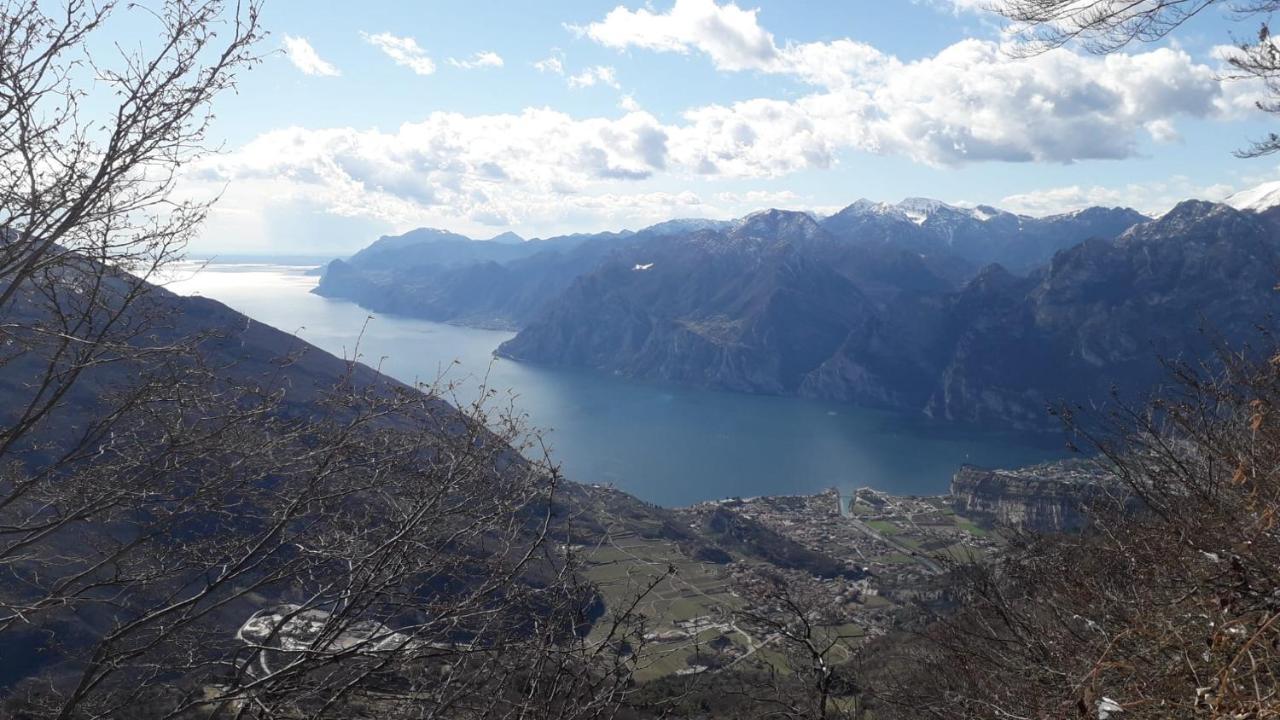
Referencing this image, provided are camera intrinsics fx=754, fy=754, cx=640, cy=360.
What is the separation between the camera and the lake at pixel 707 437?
65688 millimetres

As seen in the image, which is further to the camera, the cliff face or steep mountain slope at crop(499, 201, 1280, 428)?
steep mountain slope at crop(499, 201, 1280, 428)

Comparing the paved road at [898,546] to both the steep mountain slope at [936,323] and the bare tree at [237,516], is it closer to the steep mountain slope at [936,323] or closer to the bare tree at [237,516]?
the bare tree at [237,516]

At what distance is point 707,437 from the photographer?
83.4 m

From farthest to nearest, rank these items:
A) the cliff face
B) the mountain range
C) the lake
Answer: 1. the mountain range
2. the lake
3. the cliff face

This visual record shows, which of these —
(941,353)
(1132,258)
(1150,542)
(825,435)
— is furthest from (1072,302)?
(1150,542)

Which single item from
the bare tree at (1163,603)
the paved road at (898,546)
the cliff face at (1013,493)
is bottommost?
the paved road at (898,546)

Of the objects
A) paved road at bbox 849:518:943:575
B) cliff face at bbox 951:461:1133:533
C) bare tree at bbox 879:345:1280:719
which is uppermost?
bare tree at bbox 879:345:1280:719

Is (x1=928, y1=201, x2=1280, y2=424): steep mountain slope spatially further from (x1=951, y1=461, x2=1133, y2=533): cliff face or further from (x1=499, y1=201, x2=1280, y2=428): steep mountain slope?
(x1=951, y1=461, x2=1133, y2=533): cliff face

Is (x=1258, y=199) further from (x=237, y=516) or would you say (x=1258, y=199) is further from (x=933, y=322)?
(x=237, y=516)

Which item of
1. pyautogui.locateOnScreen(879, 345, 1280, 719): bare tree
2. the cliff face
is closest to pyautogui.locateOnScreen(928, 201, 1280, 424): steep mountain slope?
the cliff face

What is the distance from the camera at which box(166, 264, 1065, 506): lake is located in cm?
6569

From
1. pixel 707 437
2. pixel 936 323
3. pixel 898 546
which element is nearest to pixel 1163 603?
pixel 898 546

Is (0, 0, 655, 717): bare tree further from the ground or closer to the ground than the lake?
further from the ground

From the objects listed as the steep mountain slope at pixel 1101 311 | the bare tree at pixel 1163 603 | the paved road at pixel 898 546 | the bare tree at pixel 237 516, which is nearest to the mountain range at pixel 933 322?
the steep mountain slope at pixel 1101 311
